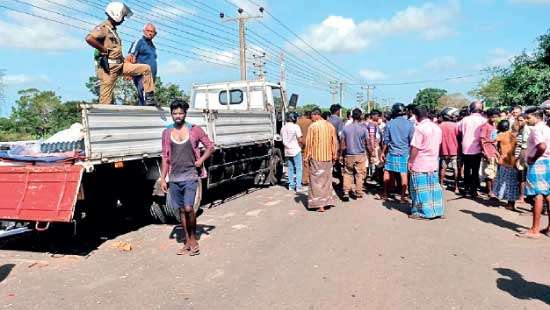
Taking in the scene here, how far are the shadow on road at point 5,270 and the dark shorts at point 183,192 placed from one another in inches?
73.4

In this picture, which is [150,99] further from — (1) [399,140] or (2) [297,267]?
(1) [399,140]

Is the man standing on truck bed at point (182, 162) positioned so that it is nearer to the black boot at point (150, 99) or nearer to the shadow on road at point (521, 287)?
the black boot at point (150, 99)

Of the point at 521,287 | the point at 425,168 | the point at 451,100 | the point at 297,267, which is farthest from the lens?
the point at 451,100

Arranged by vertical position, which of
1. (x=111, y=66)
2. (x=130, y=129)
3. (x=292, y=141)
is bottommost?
(x=292, y=141)

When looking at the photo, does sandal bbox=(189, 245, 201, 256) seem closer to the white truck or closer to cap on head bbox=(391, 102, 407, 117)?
the white truck

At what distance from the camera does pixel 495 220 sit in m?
6.80

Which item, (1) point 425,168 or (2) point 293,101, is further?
(2) point 293,101

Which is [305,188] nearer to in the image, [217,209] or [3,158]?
[217,209]

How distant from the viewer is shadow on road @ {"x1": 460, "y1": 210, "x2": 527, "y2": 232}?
250 inches

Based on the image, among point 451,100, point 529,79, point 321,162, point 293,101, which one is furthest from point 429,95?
point 321,162

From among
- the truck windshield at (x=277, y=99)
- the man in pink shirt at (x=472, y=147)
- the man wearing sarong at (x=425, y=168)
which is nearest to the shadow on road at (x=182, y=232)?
the man wearing sarong at (x=425, y=168)

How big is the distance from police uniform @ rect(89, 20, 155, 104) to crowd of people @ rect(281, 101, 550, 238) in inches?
116

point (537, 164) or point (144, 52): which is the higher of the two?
point (144, 52)

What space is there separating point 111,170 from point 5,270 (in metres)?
1.61
